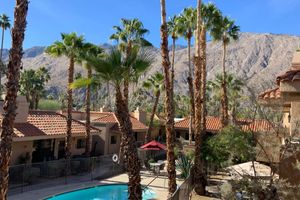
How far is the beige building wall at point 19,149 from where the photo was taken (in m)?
24.4

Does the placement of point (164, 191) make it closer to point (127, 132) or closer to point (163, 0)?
point (127, 132)

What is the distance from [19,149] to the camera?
24969mm

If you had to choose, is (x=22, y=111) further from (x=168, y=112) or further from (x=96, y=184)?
(x=168, y=112)

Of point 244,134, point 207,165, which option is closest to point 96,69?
point 244,134

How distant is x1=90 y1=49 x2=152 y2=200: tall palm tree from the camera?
44.6 ft

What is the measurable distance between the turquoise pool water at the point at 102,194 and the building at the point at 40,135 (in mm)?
5193

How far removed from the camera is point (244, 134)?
13.8 metres

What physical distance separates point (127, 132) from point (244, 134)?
4.61 meters

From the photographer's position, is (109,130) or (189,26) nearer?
(189,26)

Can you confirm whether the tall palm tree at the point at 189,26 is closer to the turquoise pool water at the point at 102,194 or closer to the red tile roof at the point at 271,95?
the turquoise pool water at the point at 102,194

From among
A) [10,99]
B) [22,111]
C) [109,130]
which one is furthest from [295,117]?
[109,130]

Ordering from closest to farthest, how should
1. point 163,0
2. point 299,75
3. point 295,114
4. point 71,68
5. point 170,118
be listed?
point 299,75
point 295,114
point 170,118
point 163,0
point 71,68

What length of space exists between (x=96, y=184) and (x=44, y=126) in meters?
6.59

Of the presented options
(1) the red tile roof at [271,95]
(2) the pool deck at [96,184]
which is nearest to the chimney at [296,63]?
(1) the red tile roof at [271,95]
